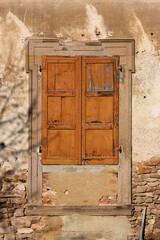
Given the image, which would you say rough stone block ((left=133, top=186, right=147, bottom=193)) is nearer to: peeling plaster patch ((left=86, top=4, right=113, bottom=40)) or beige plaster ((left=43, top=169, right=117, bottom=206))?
beige plaster ((left=43, top=169, right=117, bottom=206))

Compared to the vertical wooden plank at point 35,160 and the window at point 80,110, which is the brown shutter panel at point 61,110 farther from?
the vertical wooden plank at point 35,160

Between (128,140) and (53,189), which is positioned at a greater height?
(128,140)

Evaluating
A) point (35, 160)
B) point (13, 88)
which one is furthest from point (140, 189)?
point (13, 88)

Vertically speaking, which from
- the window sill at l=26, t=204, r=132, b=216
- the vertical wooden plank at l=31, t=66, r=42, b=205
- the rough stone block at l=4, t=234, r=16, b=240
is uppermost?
the vertical wooden plank at l=31, t=66, r=42, b=205

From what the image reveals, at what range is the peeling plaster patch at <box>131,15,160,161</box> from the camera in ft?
14.7

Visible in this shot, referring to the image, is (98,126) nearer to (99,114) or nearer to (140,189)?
(99,114)

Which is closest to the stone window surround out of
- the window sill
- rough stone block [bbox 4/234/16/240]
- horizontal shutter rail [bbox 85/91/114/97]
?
the window sill

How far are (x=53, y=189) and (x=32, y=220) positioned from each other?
615 millimetres

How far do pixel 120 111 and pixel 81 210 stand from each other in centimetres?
174

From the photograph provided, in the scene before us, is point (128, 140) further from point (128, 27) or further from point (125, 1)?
point (125, 1)

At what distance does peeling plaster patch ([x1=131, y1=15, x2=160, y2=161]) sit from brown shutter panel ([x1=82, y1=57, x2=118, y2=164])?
13.9 inches

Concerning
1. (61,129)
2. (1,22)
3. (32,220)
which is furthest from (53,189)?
(1,22)

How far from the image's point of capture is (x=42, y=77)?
442 centimetres

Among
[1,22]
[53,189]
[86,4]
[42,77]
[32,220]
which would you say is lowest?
[32,220]
